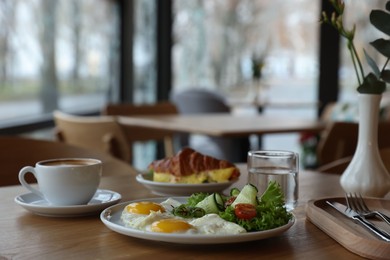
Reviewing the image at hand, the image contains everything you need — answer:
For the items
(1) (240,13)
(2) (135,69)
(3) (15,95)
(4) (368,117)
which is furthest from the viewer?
(1) (240,13)

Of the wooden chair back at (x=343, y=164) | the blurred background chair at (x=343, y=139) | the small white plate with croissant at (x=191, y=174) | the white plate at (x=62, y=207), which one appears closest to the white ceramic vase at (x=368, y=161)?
the small white plate with croissant at (x=191, y=174)

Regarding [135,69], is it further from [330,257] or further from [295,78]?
[330,257]

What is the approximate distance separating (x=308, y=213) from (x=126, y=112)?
3154 millimetres

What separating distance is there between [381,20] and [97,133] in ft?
6.69

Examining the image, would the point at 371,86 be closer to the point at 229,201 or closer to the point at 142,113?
the point at 229,201

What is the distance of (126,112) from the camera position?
13.6 feet

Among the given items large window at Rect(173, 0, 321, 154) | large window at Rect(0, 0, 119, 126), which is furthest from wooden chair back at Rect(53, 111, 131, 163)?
large window at Rect(173, 0, 321, 154)

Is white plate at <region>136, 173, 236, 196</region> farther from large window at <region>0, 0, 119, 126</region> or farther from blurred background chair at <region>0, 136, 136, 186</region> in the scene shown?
large window at <region>0, 0, 119, 126</region>

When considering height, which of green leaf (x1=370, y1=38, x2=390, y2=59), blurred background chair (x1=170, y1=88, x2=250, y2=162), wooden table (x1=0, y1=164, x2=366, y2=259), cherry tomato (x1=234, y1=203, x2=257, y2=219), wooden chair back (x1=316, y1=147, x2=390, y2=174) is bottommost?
blurred background chair (x1=170, y1=88, x2=250, y2=162)

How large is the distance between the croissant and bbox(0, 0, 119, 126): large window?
2520 millimetres

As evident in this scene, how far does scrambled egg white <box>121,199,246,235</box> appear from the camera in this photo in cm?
87

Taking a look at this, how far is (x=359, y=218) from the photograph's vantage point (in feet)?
3.36

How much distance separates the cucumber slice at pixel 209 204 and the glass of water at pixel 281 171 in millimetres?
215

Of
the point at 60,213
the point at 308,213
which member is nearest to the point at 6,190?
the point at 60,213
